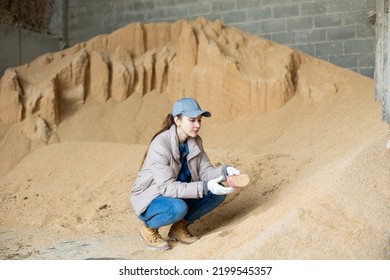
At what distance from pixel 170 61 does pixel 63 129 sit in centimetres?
146

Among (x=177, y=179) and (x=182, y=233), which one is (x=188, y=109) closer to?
(x=177, y=179)

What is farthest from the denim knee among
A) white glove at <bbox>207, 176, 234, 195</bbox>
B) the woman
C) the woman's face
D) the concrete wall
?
the concrete wall

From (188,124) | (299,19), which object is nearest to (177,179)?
(188,124)

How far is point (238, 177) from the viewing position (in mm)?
2803

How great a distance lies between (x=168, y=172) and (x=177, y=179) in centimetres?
19

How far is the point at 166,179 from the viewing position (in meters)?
2.89

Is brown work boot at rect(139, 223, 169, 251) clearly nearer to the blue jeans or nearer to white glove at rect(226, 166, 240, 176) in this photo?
the blue jeans

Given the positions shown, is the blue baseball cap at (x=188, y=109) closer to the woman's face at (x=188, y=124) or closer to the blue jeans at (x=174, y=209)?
the woman's face at (x=188, y=124)

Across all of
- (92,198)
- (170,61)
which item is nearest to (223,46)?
(170,61)

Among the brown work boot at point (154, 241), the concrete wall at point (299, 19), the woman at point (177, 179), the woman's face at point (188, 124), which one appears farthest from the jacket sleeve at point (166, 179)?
the concrete wall at point (299, 19)

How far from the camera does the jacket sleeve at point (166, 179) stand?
9.23 ft
